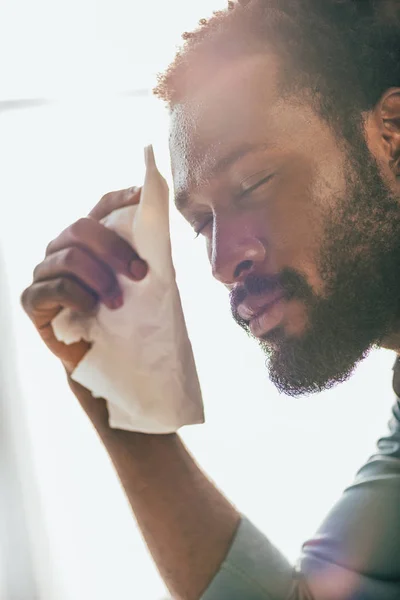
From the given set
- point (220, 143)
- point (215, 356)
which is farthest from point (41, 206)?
point (220, 143)

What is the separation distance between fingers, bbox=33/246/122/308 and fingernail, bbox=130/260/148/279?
0.02 meters

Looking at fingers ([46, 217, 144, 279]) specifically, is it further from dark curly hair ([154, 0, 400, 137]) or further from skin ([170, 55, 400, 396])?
dark curly hair ([154, 0, 400, 137])

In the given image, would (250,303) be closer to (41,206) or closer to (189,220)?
(189,220)

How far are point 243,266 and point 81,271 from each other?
7.4 inches

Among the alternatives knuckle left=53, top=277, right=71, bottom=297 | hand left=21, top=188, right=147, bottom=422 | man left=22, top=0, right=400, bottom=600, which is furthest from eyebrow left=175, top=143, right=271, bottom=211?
knuckle left=53, top=277, right=71, bottom=297

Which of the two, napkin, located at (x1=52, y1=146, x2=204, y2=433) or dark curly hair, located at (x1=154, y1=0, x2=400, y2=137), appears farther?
dark curly hair, located at (x1=154, y1=0, x2=400, y2=137)

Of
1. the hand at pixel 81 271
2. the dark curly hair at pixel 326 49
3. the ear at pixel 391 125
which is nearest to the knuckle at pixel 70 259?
the hand at pixel 81 271

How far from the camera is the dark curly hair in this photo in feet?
2.36

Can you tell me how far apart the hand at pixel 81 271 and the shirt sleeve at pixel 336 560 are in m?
0.33

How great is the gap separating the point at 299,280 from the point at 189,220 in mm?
171

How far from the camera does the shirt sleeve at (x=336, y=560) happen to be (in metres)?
0.67

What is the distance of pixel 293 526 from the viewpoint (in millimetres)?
1271

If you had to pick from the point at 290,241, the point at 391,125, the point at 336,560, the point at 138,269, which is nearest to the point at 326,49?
the point at 391,125

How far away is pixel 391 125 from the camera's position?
72cm
